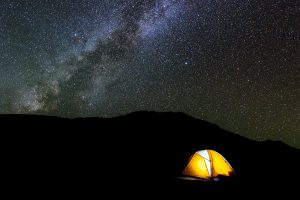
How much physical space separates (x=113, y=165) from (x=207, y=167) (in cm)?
427

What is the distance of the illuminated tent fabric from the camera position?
10.5 meters

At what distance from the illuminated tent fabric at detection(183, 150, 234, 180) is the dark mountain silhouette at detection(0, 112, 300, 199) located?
0.62 meters

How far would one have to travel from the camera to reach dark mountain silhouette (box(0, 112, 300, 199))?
7.91 meters

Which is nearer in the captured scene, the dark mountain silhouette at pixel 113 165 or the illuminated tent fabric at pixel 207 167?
the dark mountain silhouette at pixel 113 165

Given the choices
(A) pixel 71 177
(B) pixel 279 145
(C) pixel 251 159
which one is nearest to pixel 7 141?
(A) pixel 71 177

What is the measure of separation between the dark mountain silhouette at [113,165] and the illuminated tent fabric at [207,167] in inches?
24.4

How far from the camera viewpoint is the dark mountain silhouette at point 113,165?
7910mm

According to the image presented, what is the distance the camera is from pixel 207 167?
35.3 ft

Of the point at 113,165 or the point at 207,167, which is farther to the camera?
the point at 113,165

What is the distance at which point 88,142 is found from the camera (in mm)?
16547

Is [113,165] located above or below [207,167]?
below

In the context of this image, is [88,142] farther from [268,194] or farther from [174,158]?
[268,194]

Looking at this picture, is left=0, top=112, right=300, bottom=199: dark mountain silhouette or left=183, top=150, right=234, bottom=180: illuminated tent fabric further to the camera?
left=183, top=150, right=234, bottom=180: illuminated tent fabric

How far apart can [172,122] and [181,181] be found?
2435cm
